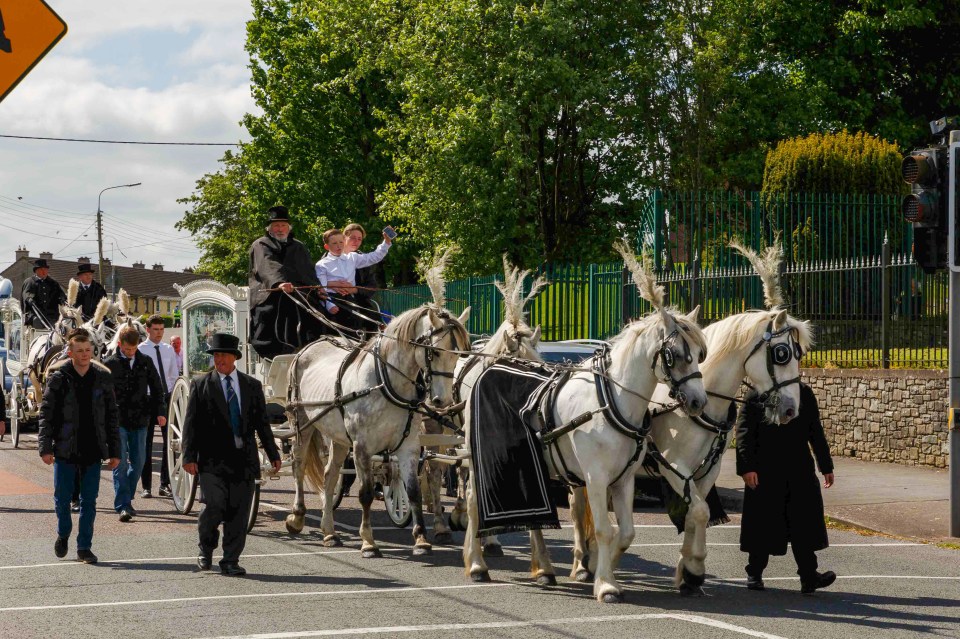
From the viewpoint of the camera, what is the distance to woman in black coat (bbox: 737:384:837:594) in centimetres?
856

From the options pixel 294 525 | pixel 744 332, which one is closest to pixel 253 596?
pixel 294 525

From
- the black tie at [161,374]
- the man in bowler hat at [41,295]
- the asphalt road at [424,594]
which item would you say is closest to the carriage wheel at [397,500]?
the asphalt road at [424,594]

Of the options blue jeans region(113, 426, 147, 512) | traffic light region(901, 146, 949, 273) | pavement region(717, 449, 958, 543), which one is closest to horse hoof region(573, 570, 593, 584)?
pavement region(717, 449, 958, 543)

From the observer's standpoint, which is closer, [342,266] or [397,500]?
[397,500]

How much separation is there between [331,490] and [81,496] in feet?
7.52

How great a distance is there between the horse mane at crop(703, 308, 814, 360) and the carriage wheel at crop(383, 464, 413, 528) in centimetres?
386

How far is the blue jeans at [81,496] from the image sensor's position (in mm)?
9852

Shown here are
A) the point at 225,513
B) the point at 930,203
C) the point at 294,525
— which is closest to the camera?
the point at 225,513

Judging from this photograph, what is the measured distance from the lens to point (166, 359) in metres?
15.0

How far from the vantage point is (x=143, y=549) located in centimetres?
1049

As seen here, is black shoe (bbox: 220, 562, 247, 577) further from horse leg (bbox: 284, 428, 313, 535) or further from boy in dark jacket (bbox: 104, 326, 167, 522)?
boy in dark jacket (bbox: 104, 326, 167, 522)

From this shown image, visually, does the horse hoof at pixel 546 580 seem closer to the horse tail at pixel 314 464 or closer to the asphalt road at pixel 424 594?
the asphalt road at pixel 424 594

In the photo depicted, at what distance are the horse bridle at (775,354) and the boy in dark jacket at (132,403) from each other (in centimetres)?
692

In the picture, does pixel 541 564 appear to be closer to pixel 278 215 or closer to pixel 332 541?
pixel 332 541
